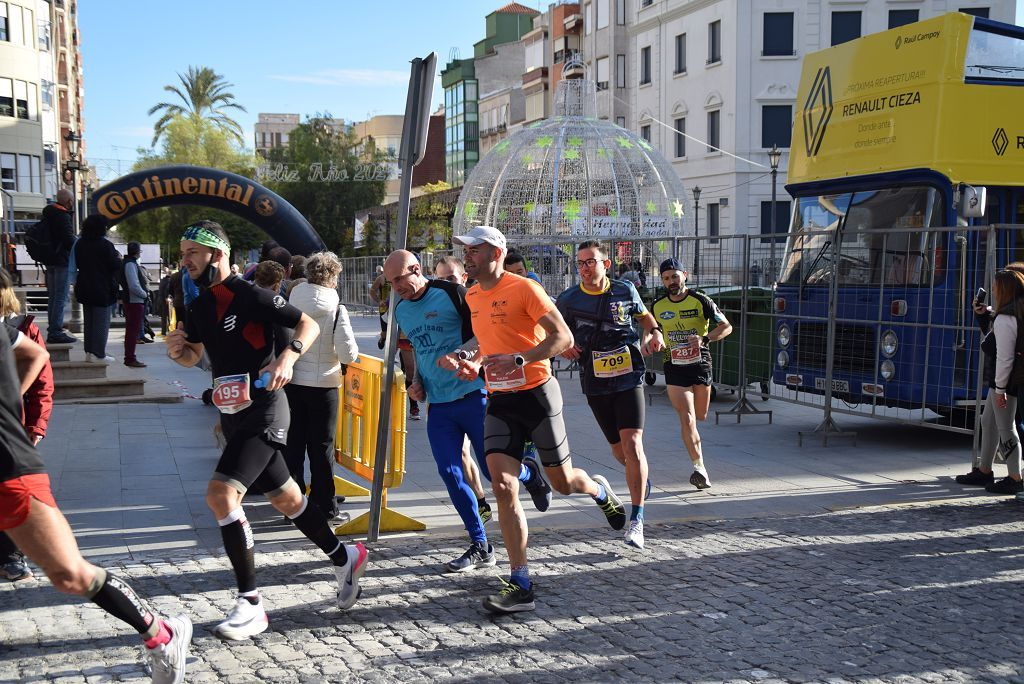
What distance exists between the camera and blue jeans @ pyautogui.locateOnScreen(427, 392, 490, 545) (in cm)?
628

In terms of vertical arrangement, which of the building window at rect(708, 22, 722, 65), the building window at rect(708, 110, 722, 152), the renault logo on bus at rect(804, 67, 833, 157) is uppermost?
the building window at rect(708, 22, 722, 65)

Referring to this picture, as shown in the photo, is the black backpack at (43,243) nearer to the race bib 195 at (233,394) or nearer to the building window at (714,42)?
the race bib 195 at (233,394)

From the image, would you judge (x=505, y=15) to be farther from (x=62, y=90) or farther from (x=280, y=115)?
(x=280, y=115)

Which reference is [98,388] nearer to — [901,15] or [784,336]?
[784,336]

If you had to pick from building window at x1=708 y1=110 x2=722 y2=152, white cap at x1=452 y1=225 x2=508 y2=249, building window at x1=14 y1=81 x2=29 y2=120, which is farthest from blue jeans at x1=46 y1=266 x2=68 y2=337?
building window at x1=14 y1=81 x2=29 y2=120

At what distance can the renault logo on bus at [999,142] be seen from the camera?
34.8 feet

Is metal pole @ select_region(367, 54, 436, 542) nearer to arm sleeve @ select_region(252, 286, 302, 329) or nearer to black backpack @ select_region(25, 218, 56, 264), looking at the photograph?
arm sleeve @ select_region(252, 286, 302, 329)

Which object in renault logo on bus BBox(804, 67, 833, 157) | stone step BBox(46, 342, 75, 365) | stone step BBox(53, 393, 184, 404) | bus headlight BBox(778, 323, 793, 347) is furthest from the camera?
stone step BBox(46, 342, 75, 365)

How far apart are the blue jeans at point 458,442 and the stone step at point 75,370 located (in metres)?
8.63

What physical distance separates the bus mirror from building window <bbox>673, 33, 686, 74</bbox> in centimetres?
4028

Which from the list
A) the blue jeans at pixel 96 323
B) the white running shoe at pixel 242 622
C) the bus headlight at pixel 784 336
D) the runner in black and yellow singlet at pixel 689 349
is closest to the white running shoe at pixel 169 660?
the white running shoe at pixel 242 622

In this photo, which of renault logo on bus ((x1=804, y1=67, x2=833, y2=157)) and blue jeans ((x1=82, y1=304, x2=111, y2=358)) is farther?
→ blue jeans ((x1=82, y1=304, x2=111, y2=358))

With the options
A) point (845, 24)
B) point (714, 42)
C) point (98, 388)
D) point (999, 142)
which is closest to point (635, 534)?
point (999, 142)

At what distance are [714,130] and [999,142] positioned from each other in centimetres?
3692
